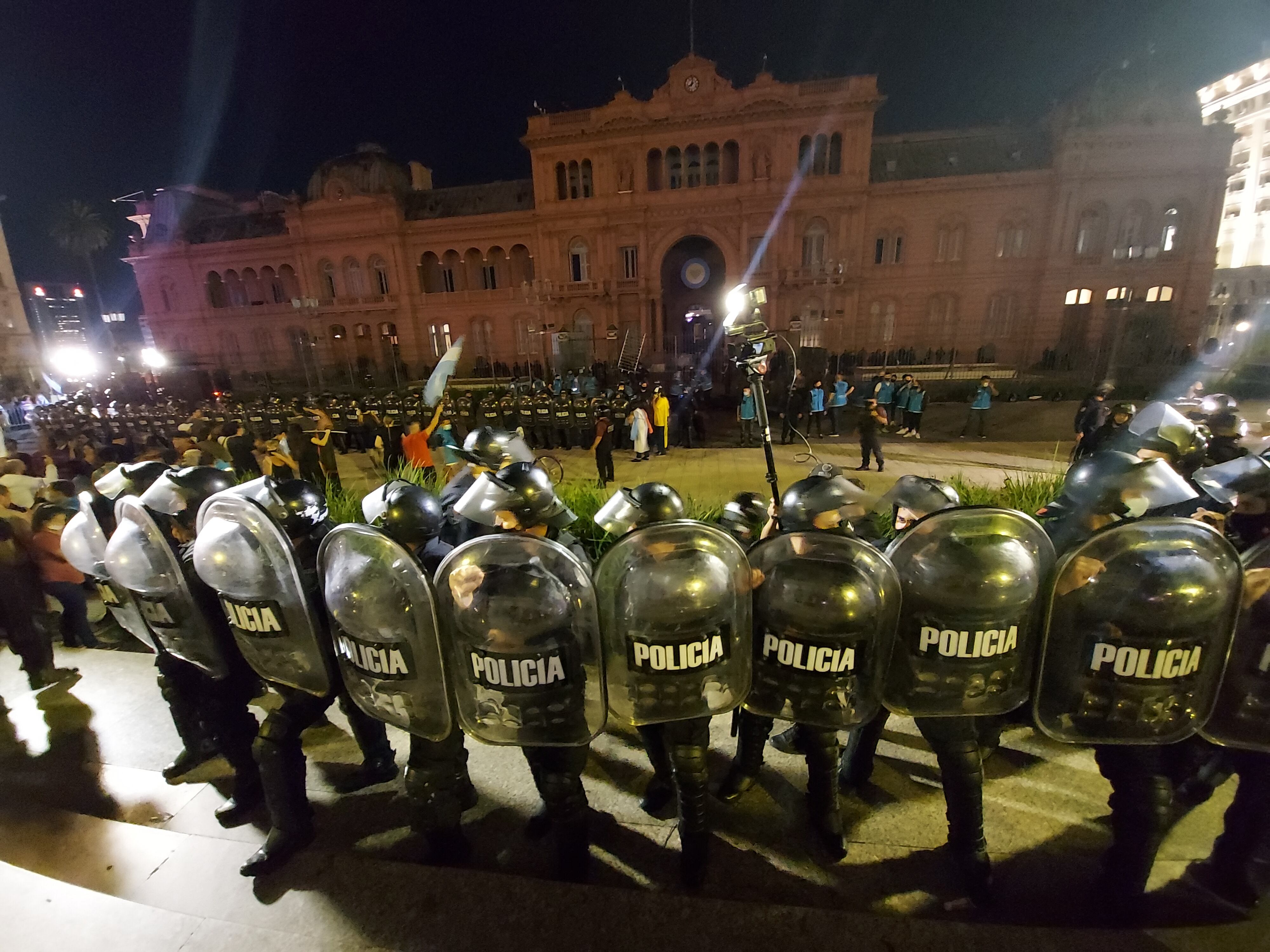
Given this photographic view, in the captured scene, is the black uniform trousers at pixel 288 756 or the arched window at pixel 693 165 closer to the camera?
the black uniform trousers at pixel 288 756

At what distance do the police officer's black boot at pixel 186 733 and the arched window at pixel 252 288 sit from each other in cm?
3321

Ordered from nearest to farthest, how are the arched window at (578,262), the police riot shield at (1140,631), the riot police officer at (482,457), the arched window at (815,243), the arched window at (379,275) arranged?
the police riot shield at (1140,631) → the riot police officer at (482,457) → the arched window at (815,243) → the arched window at (578,262) → the arched window at (379,275)

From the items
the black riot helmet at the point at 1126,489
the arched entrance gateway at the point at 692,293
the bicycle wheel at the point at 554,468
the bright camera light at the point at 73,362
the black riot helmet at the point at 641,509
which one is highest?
the arched entrance gateway at the point at 692,293

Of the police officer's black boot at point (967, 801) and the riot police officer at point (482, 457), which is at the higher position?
the riot police officer at point (482, 457)

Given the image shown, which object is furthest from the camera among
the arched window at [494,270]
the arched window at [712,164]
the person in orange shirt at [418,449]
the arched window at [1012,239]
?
the arched window at [494,270]

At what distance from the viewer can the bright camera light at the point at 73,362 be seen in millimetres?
35844

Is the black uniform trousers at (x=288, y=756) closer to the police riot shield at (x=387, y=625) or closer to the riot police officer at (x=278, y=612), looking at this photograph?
the riot police officer at (x=278, y=612)

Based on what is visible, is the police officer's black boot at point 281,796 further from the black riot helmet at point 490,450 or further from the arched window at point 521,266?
the arched window at point 521,266

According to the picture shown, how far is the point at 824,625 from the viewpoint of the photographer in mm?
2275

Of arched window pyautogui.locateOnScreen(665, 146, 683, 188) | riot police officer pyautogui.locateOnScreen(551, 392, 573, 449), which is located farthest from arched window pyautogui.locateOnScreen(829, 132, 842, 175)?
riot police officer pyautogui.locateOnScreen(551, 392, 573, 449)

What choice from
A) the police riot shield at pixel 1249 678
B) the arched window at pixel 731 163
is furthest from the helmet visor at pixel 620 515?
the arched window at pixel 731 163

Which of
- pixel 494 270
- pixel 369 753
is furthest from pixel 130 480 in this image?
pixel 494 270

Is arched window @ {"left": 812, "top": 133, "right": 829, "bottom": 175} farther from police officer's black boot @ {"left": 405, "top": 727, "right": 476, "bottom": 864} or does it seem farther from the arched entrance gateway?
police officer's black boot @ {"left": 405, "top": 727, "right": 476, "bottom": 864}

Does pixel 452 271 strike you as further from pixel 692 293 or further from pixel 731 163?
pixel 731 163
